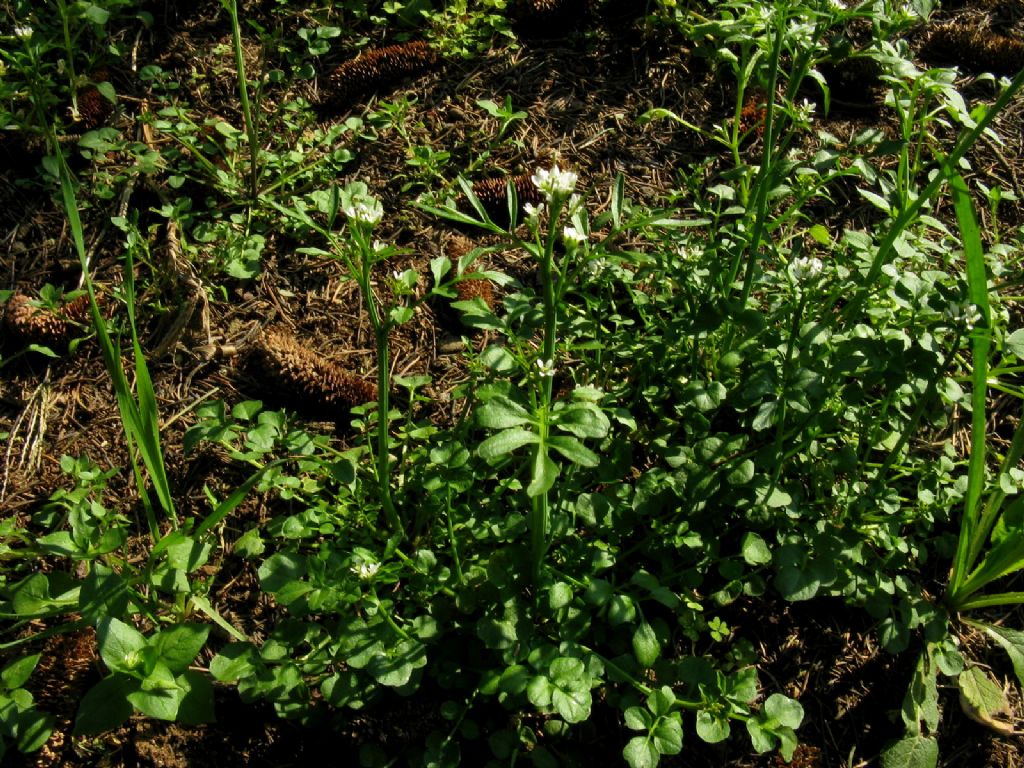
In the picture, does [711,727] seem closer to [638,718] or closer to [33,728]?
[638,718]

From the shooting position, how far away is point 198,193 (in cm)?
256

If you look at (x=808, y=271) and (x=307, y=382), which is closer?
(x=808, y=271)

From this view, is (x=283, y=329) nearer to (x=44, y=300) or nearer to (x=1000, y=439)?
(x=44, y=300)

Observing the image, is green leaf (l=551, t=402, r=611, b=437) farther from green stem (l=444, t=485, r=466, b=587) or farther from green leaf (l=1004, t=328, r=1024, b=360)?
green leaf (l=1004, t=328, r=1024, b=360)

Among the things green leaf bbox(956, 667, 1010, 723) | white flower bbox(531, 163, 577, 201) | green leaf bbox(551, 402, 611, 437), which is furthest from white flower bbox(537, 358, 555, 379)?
green leaf bbox(956, 667, 1010, 723)

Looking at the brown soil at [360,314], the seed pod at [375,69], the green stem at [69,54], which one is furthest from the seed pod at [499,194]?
the green stem at [69,54]

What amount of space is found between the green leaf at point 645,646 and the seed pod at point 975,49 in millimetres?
2427

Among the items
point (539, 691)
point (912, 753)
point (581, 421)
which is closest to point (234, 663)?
point (539, 691)

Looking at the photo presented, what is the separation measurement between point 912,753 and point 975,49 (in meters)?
2.43

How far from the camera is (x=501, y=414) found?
1.42 meters

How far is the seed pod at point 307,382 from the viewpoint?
2.19 meters

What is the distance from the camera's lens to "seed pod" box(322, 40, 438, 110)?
9.21 feet

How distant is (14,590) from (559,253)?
1610 millimetres

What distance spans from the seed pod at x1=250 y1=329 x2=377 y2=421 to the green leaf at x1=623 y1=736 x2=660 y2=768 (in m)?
1.08
